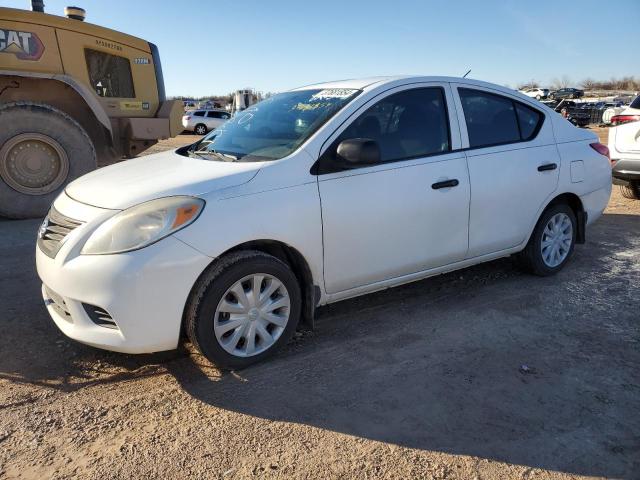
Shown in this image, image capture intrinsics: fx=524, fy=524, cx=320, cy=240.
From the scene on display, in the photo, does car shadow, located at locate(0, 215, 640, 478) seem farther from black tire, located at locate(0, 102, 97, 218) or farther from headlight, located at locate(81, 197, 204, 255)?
black tire, located at locate(0, 102, 97, 218)

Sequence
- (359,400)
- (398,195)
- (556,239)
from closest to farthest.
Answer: (359,400)
(398,195)
(556,239)

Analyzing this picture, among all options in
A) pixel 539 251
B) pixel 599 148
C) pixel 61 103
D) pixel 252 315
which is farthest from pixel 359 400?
pixel 61 103

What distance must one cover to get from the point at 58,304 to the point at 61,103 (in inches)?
216

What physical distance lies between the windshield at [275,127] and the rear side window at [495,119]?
103 cm

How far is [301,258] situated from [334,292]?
369mm

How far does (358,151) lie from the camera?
327 cm

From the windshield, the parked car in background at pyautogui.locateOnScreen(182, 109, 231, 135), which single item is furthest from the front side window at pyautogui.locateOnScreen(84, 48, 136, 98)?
the parked car in background at pyautogui.locateOnScreen(182, 109, 231, 135)

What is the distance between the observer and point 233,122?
14.3 ft

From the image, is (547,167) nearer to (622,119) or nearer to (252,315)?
(252,315)

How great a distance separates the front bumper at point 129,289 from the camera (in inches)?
108

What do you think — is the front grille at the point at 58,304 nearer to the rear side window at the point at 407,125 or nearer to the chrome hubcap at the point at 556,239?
the rear side window at the point at 407,125

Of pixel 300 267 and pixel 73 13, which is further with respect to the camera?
pixel 73 13

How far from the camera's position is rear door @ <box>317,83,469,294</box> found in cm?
337

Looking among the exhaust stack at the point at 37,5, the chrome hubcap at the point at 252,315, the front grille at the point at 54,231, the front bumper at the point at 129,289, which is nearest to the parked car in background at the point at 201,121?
the exhaust stack at the point at 37,5
